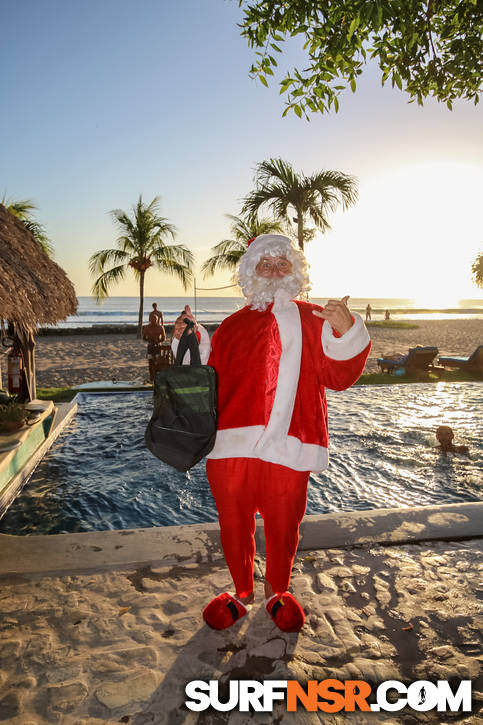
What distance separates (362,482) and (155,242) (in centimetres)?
2400

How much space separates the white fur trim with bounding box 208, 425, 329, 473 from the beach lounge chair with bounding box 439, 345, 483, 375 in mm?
11878

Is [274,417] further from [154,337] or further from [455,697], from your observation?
[154,337]

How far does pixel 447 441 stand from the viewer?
6.73 m

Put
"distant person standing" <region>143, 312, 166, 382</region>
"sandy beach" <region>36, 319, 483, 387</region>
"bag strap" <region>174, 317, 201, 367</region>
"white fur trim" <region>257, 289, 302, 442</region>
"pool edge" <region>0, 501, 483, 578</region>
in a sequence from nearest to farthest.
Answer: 1. "white fur trim" <region>257, 289, 302, 442</region>
2. "bag strap" <region>174, 317, 201, 367</region>
3. "pool edge" <region>0, 501, 483, 578</region>
4. "distant person standing" <region>143, 312, 166, 382</region>
5. "sandy beach" <region>36, 319, 483, 387</region>

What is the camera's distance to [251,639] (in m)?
2.62

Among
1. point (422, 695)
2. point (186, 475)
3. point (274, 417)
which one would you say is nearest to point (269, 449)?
point (274, 417)

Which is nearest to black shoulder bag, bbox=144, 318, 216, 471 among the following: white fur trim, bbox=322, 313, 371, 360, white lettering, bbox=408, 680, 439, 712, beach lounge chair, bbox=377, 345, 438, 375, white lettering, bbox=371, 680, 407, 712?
white fur trim, bbox=322, 313, 371, 360

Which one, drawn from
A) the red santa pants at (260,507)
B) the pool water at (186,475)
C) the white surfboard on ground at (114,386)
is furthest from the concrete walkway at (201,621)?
the white surfboard on ground at (114,386)

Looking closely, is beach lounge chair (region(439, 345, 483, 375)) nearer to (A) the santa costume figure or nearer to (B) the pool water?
(B) the pool water

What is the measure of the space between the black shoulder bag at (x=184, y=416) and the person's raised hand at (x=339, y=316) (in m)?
0.76

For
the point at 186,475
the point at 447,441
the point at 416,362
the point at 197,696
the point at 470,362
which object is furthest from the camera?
the point at 470,362

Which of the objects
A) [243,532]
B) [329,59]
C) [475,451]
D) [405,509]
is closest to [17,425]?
[243,532]

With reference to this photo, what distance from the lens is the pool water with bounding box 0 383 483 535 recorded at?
4.88 meters

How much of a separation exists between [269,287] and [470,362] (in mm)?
12065
